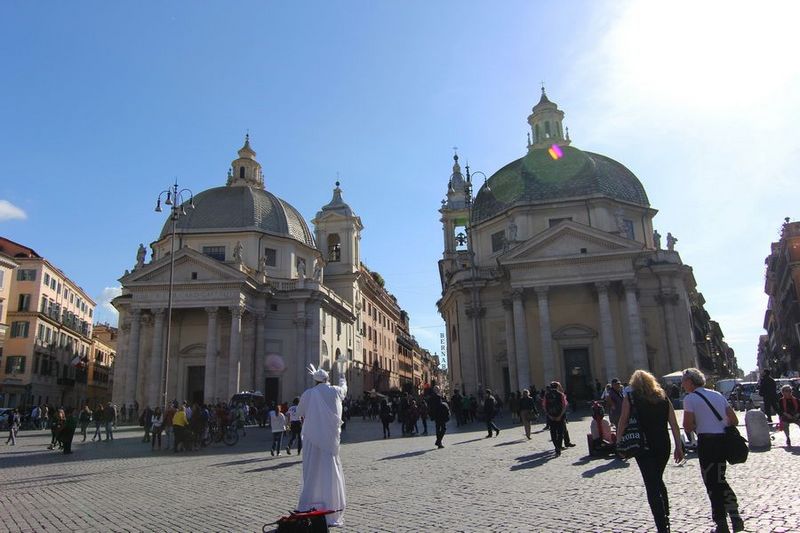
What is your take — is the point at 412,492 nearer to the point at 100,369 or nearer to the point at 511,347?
the point at 511,347

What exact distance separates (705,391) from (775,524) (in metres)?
1.90

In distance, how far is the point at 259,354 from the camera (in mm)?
45062

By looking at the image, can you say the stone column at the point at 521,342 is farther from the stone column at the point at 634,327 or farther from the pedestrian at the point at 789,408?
the pedestrian at the point at 789,408

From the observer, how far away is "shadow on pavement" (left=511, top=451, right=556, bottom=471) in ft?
42.3

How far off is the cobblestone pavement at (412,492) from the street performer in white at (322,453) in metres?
0.99

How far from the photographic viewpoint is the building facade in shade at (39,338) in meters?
53.6

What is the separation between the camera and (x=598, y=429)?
45.3ft

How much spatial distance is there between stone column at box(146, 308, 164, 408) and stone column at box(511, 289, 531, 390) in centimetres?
2491

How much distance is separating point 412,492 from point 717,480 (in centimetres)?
532

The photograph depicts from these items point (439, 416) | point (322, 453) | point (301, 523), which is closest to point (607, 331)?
point (439, 416)

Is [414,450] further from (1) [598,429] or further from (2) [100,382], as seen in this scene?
(2) [100,382]

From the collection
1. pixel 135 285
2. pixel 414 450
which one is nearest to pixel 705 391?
pixel 414 450

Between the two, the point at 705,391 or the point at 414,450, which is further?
the point at 414,450

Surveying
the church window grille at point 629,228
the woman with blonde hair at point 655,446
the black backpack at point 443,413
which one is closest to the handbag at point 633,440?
the woman with blonde hair at point 655,446
